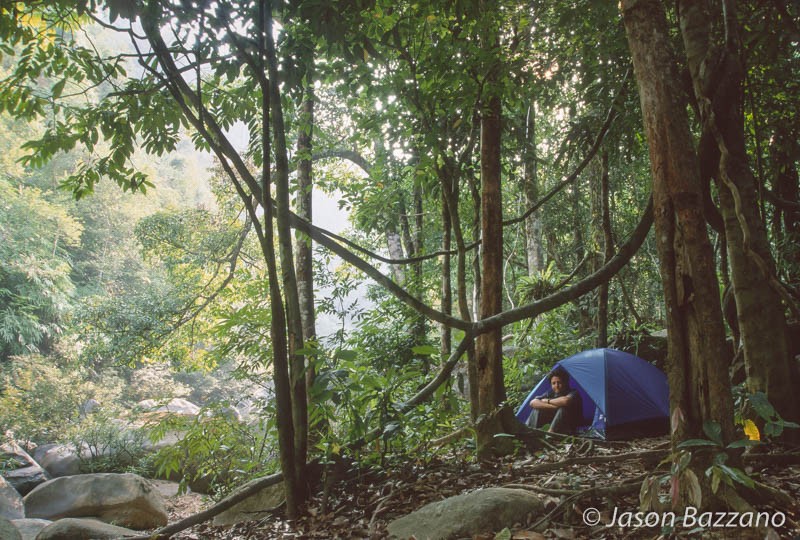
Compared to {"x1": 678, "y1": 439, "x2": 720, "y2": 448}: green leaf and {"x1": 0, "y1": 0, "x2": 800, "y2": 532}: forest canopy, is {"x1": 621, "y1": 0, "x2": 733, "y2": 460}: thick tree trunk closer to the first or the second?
{"x1": 0, "y1": 0, "x2": 800, "y2": 532}: forest canopy

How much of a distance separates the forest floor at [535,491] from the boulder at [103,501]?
6.18 m

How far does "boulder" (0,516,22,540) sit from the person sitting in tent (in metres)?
5.59

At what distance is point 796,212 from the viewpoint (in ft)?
13.5

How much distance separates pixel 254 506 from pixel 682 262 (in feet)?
10.2

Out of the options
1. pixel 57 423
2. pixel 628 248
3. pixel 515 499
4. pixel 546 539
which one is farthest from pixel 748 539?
pixel 57 423

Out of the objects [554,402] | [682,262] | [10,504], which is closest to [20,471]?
[10,504]

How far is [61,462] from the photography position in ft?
43.7

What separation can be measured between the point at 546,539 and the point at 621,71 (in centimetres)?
380

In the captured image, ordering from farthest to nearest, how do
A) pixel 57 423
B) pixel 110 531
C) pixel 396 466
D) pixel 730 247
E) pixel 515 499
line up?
pixel 57 423, pixel 110 531, pixel 396 466, pixel 730 247, pixel 515 499

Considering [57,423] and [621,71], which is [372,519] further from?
[57,423]

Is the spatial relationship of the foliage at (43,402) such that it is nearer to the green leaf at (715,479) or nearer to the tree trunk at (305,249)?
the tree trunk at (305,249)

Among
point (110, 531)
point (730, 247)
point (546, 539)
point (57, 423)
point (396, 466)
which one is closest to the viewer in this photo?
point (546, 539)

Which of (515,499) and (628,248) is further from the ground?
(628,248)

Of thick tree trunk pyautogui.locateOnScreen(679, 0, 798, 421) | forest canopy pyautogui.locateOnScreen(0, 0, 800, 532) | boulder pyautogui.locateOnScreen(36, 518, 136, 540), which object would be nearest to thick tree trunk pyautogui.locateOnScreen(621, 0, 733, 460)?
forest canopy pyautogui.locateOnScreen(0, 0, 800, 532)
